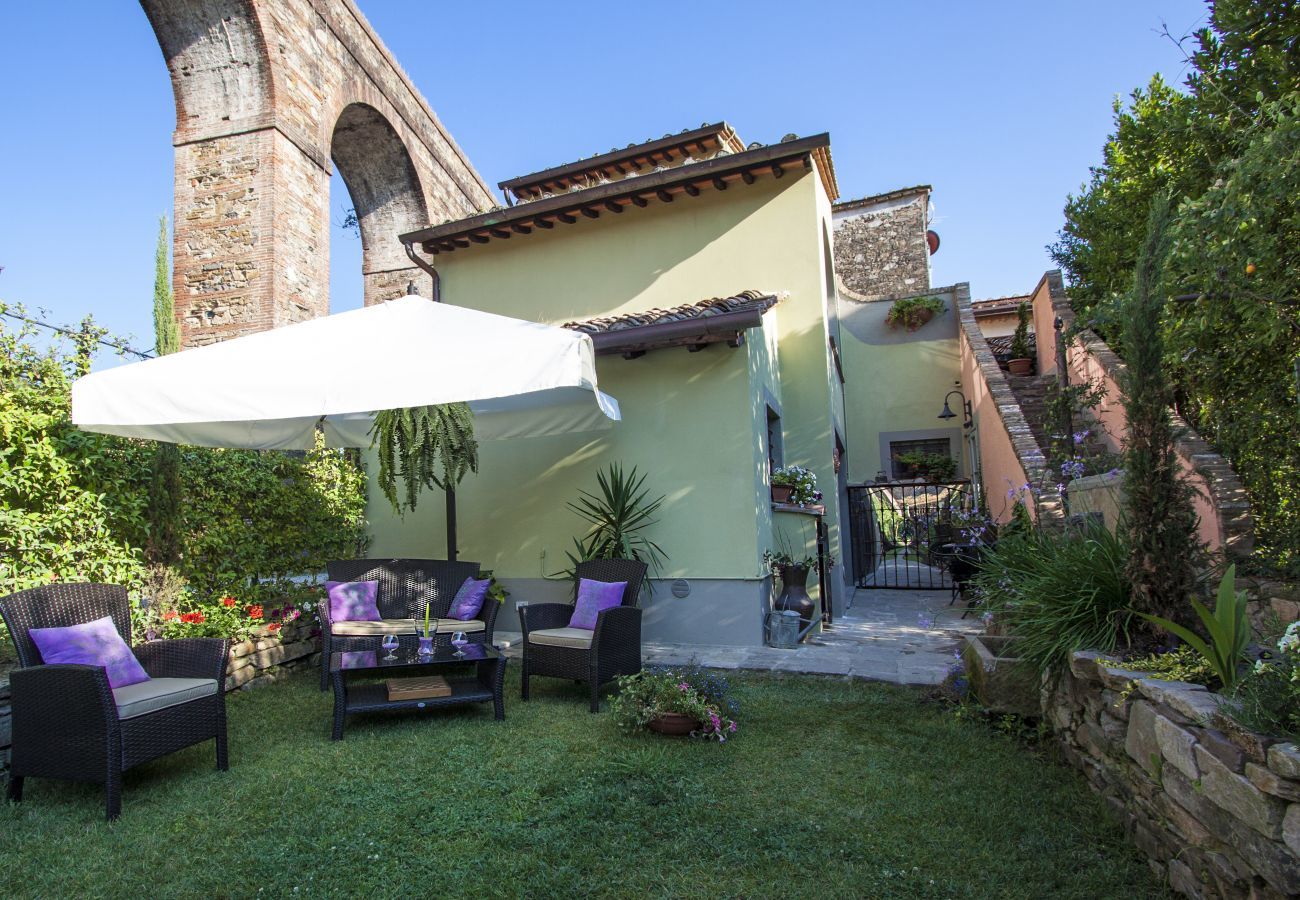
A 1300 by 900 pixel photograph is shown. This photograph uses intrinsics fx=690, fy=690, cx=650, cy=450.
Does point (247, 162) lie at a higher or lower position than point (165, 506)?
higher

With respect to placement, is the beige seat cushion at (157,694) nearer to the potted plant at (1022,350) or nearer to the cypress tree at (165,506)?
the cypress tree at (165,506)

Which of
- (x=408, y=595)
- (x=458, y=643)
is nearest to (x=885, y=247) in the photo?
(x=408, y=595)

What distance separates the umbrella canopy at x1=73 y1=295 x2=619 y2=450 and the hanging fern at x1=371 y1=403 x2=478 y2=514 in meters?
0.92

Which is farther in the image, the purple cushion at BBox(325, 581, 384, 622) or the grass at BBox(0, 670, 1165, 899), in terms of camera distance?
the purple cushion at BBox(325, 581, 384, 622)

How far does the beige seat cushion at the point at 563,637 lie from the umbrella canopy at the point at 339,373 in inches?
68.1

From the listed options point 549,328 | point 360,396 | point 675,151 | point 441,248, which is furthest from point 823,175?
point 360,396

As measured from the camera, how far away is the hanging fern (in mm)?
5727

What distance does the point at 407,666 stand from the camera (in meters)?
4.42

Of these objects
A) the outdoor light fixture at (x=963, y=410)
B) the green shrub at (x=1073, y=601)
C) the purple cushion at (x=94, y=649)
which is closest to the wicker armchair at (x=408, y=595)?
the purple cushion at (x=94, y=649)

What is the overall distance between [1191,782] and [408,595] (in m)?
5.39

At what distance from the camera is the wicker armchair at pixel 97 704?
304cm

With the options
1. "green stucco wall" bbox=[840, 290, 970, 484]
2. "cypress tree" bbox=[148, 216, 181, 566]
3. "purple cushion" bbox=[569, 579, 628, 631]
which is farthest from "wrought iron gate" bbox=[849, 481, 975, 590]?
"cypress tree" bbox=[148, 216, 181, 566]

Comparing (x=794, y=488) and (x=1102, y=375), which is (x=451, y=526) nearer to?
(x=794, y=488)

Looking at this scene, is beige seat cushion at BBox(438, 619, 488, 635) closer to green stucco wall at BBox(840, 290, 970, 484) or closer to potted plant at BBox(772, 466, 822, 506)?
potted plant at BBox(772, 466, 822, 506)
